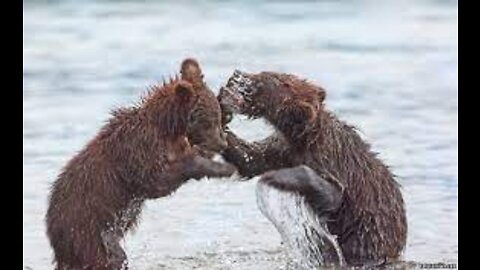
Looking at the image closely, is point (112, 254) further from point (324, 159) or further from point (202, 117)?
point (324, 159)

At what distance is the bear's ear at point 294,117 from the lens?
10.5m

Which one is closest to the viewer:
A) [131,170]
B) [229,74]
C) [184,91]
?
[184,91]

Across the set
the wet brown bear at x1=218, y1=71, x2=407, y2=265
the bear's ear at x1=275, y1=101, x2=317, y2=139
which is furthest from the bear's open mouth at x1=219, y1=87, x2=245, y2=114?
the bear's ear at x1=275, y1=101, x2=317, y2=139

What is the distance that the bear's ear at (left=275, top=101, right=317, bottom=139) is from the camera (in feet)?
34.6

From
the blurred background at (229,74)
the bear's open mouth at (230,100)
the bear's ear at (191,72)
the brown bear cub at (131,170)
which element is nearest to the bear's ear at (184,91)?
the brown bear cub at (131,170)

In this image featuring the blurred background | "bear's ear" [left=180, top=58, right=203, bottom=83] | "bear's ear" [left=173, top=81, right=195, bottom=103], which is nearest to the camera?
"bear's ear" [left=173, top=81, right=195, bottom=103]

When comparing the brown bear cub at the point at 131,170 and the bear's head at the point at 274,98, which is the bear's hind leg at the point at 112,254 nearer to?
the brown bear cub at the point at 131,170

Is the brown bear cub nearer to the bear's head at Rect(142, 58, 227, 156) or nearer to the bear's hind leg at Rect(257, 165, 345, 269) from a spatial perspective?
the bear's head at Rect(142, 58, 227, 156)

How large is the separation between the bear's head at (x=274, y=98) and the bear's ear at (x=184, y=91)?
11.4 inches

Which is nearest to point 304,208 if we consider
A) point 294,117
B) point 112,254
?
point 294,117

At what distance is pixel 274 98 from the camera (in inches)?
419

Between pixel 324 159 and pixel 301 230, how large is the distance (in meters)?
0.44

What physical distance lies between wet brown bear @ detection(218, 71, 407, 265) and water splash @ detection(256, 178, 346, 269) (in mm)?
47

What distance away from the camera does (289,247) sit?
10.9 metres
